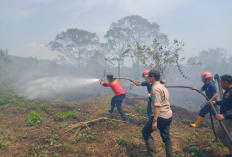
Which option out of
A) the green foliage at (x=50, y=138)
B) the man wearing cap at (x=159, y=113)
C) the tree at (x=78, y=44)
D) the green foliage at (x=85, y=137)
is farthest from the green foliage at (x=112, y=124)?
the tree at (x=78, y=44)

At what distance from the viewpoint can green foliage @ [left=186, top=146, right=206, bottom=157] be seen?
615 cm

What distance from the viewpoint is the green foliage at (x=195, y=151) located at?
6.15 metres

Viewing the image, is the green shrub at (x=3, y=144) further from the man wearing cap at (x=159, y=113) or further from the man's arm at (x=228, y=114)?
the man's arm at (x=228, y=114)

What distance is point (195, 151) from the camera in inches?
249

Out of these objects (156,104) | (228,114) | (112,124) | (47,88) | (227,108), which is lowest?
(47,88)

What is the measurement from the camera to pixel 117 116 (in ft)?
33.5

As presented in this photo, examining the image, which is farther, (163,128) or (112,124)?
(112,124)

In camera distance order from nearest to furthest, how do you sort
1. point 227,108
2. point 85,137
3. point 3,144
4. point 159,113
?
point 159,113, point 227,108, point 3,144, point 85,137

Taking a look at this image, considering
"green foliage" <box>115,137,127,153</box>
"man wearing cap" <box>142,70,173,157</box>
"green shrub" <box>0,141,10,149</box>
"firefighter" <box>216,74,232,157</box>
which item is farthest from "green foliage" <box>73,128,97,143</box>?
"firefighter" <box>216,74,232,157</box>

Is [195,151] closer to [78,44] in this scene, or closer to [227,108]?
[227,108]

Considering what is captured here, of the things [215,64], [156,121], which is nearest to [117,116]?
[156,121]

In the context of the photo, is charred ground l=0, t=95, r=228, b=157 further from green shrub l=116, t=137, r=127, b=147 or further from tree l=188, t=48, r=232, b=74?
tree l=188, t=48, r=232, b=74

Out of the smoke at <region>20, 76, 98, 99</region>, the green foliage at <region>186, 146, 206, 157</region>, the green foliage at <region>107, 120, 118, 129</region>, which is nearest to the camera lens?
the green foliage at <region>186, 146, 206, 157</region>

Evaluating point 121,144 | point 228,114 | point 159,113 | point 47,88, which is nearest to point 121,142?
point 121,144
